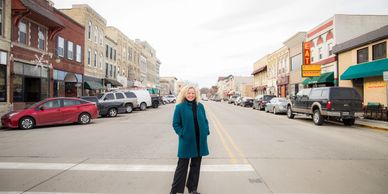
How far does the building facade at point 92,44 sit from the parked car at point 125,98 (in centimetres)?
975

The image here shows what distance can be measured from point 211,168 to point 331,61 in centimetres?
2540

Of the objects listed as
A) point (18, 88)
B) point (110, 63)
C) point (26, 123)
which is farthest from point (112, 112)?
point (110, 63)

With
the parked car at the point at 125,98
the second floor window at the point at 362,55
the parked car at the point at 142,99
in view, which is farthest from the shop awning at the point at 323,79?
the parked car at the point at 125,98

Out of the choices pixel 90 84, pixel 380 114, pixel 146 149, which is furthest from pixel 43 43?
pixel 380 114

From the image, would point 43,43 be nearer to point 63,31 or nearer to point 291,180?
point 63,31

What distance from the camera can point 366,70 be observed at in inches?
810

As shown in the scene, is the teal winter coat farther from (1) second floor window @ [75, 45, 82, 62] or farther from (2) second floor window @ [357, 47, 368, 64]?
(1) second floor window @ [75, 45, 82, 62]

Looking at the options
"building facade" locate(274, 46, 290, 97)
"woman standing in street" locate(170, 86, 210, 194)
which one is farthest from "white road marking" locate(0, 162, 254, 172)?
"building facade" locate(274, 46, 290, 97)

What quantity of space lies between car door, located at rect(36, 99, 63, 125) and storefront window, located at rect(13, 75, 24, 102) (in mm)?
8394

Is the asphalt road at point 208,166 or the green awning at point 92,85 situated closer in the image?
the asphalt road at point 208,166

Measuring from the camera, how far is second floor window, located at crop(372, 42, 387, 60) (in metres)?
20.0

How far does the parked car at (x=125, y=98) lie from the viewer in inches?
945

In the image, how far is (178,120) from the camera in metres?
4.38

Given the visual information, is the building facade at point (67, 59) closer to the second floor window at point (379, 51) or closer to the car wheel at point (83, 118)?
the car wheel at point (83, 118)
